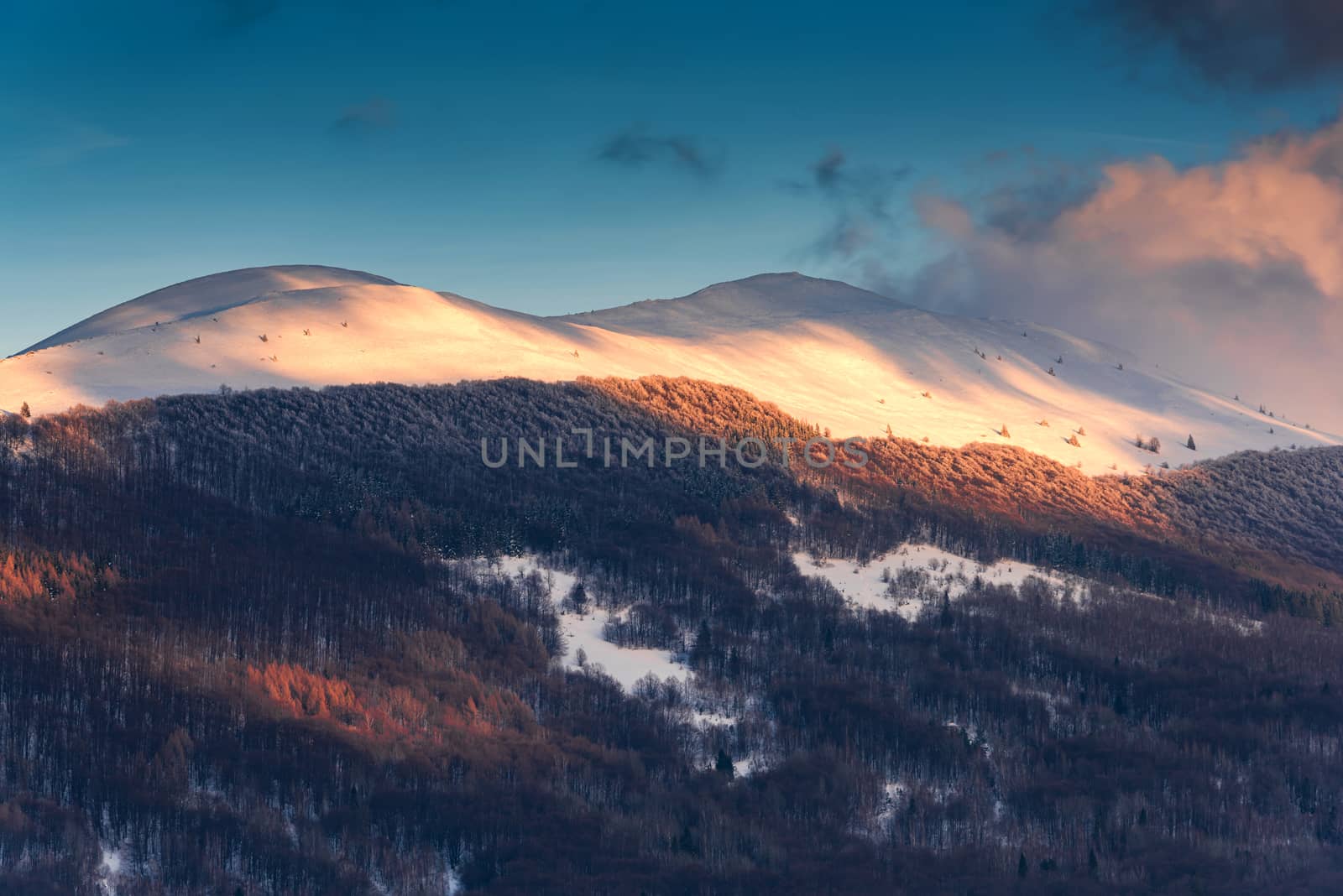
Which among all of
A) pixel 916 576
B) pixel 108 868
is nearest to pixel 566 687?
pixel 108 868

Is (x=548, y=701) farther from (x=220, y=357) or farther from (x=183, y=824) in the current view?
(x=220, y=357)

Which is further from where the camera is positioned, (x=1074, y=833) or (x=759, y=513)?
(x=759, y=513)

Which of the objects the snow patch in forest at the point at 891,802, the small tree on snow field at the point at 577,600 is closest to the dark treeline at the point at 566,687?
the snow patch in forest at the point at 891,802

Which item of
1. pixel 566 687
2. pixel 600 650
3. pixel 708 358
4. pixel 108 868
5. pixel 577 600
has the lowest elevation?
pixel 108 868

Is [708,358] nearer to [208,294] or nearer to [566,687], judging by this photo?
[208,294]

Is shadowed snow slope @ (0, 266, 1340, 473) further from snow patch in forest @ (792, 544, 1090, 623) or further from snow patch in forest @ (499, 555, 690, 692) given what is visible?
snow patch in forest @ (499, 555, 690, 692)

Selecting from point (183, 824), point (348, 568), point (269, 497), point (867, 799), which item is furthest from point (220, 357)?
point (867, 799)
